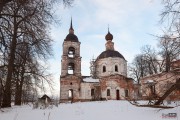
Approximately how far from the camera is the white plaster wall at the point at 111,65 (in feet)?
155

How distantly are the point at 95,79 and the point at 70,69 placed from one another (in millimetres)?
6569

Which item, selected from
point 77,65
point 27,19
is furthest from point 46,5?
point 77,65

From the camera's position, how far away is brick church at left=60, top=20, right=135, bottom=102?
4497 centimetres

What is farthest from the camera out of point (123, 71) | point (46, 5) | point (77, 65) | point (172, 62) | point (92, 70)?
point (92, 70)

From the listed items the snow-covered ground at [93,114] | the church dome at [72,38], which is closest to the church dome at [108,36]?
the church dome at [72,38]

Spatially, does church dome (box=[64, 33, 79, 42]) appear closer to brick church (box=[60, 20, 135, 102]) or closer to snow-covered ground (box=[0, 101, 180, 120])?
brick church (box=[60, 20, 135, 102])

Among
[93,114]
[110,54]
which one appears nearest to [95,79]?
[110,54]

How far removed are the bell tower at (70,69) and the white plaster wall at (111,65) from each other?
17.0ft

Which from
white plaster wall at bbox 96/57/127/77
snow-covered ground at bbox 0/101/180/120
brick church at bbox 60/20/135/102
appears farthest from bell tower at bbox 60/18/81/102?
snow-covered ground at bbox 0/101/180/120

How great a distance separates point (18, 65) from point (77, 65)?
2993cm

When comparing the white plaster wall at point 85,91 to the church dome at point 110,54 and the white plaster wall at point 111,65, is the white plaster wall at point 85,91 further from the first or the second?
the church dome at point 110,54

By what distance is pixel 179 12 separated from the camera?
10000 millimetres

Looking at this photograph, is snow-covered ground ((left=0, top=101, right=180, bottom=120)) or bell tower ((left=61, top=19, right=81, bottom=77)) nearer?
snow-covered ground ((left=0, top=101, right=180, bottom=120))

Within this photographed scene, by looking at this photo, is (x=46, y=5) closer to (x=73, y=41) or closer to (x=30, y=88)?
(x=30, y=88)
